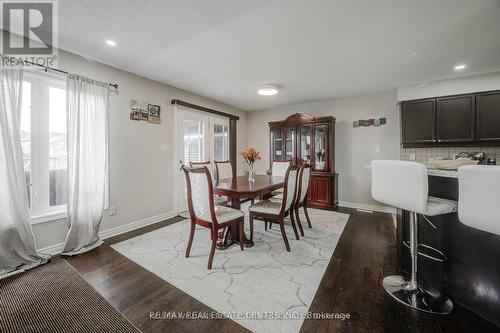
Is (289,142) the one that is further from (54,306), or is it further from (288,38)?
(54,306)

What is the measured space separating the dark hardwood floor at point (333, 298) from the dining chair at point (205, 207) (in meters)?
0.53

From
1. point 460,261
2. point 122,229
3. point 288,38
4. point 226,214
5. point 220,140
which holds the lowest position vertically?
point 122,229

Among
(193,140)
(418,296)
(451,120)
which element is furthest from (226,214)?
(451,120)

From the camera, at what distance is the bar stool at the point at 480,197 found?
Result: 3.22ft

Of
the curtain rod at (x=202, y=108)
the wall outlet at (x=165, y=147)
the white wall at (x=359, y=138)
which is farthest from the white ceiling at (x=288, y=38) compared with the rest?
the wall outlet at (x=165, y=147)

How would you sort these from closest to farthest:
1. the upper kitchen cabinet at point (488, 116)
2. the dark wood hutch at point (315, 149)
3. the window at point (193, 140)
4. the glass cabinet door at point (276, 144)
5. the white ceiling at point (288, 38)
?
the white ceiling at point (288, 38) < the upper kitchen cabinet at point (488, 116) < the window at point (193, 140) < the dark wood hutch at point (315, 149) < the glass cabinet door at point (276, 144)

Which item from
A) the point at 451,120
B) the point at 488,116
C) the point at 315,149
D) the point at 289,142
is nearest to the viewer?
the point at 488,116

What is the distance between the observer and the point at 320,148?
4375 millimetres

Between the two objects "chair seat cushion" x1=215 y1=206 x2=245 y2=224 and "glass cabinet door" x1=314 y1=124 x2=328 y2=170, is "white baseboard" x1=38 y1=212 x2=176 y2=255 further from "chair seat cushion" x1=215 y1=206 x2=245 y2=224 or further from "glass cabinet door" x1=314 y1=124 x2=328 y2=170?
"glass cabinet door" x1=314 y1=124 x2=328 y2=170

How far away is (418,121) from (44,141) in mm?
5464

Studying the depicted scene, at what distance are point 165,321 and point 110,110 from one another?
106 inches

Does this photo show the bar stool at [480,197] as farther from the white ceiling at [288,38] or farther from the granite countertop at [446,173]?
the white ceiling at [288,38]

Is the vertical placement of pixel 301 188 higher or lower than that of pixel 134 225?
higher

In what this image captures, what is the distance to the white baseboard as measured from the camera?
7.67 ft
